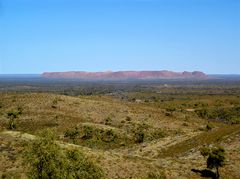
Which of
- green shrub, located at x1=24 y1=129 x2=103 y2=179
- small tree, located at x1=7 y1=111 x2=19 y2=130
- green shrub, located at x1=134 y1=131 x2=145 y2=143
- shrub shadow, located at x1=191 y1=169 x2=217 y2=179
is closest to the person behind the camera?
green shrub, located at x1=24 y1=129 x2=103 y2=179

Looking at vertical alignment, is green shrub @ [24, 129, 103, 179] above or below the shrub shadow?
above

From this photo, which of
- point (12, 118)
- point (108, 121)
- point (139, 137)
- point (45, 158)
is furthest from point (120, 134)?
point (45, 158)

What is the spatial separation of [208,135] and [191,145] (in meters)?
6.58

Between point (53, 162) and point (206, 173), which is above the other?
point (53, 162)

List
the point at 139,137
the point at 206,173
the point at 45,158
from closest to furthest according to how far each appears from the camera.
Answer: the point at 45,158, the point at 206,173, the point at 139,137

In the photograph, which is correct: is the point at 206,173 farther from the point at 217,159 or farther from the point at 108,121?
the point at 108,121

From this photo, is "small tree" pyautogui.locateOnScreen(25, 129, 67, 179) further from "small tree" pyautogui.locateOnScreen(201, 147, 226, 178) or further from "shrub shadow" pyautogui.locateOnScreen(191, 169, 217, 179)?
"small tree" pyautogui.locateOnScreen(201, 147, 226, 178)

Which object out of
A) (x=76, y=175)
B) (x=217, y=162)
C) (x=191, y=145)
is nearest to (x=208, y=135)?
(x=191, y=145)

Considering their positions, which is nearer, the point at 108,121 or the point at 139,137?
the point at 139,137

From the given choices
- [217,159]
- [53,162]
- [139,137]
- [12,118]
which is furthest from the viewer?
[12,118]

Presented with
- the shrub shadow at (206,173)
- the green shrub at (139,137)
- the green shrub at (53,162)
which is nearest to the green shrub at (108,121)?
the green shrub at (139,137)

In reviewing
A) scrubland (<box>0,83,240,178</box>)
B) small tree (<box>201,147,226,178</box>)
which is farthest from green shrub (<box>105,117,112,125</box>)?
small tree (<box>201,147,226,178</box>)

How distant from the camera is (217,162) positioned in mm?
48844

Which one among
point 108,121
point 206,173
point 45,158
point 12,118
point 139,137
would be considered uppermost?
point 45,158
